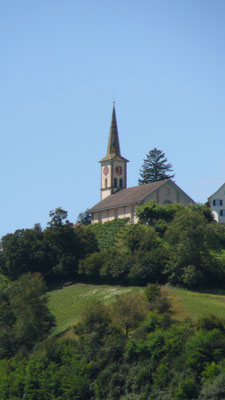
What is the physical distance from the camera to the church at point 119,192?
8969 centimetres

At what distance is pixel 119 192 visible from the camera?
99750 mm

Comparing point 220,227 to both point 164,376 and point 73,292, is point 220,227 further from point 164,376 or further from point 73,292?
point 164,376

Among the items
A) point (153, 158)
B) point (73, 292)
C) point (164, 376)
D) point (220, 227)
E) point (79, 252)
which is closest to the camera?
point (164, 376)

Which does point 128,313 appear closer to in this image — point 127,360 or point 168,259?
point 127,360

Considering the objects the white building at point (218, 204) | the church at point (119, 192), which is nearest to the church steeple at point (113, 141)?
the church at point (119, 192)

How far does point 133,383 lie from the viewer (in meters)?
46.4

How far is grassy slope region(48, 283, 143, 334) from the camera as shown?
60.8 meters

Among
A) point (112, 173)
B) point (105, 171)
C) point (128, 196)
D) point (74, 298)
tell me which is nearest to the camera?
point (74, 298)

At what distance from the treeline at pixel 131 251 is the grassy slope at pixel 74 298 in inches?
70.6

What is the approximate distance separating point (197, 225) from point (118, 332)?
1779 centimetres

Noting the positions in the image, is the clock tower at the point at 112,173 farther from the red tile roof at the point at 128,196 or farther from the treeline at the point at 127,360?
the treeline at the point at 127,360

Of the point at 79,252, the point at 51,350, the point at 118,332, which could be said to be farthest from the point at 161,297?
the point at 79,252

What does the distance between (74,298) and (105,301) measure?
17.4ft

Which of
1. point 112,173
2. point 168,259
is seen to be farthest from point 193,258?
point 112,173
